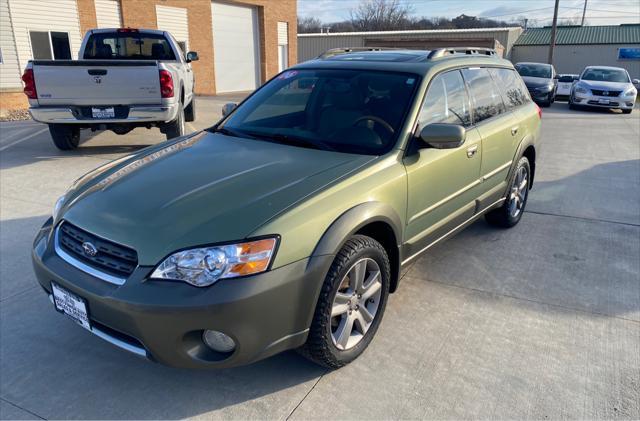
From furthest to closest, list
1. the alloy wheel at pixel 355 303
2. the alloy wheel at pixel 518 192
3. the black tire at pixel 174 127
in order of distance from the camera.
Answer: the black tire at pixel 174 127
the alloy wheel at pixel 518 192
the alloy wheel at pixel 355 303

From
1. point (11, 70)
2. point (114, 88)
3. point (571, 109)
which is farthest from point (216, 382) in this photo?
point (571, 109)

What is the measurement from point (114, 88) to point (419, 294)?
221 inches

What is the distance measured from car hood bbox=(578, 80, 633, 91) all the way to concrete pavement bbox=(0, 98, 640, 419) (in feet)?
46.4

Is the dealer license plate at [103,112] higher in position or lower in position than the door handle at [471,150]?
lower

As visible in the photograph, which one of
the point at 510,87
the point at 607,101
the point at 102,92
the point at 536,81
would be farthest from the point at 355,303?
the point at 536,81

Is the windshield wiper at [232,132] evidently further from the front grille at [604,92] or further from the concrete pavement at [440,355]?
the front grille at [604,92]

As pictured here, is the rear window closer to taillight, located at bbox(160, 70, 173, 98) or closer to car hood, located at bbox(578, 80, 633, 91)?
taillight, located at bbox(160, 70, 173, 98)

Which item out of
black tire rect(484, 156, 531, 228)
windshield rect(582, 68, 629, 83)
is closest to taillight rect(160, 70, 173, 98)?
black tire rect(484, 156, 531, 228)

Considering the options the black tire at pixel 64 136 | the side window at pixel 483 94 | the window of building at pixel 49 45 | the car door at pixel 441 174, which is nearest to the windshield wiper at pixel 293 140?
the car door at pixel 441 174

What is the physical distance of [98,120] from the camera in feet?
24.0

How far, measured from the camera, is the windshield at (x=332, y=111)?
335 centimetres

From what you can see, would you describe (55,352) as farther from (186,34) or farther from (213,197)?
(186,34)

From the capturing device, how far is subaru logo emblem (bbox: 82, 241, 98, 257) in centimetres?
253

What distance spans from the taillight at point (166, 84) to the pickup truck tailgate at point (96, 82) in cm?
6
